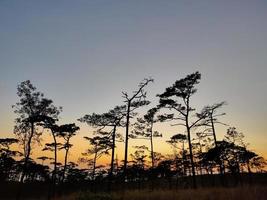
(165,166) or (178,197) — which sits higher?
(165,166)

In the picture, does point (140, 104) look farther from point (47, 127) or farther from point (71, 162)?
point (71, 162)

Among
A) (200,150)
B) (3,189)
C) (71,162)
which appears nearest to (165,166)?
(200,150)

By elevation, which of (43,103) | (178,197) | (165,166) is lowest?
(178,197)

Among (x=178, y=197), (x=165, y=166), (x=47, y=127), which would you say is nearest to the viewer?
(x=178, y=197)

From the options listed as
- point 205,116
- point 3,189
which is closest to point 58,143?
point 205,116

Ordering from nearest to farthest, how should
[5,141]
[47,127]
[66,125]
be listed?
[47,127]
[66,125]
[5,141]

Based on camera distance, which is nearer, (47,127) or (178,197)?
(178,197)

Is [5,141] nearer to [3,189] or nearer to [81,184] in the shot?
A: [3,189]

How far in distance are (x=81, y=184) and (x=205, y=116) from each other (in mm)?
75395

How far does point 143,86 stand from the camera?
2525 cm

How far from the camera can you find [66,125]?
117 feet

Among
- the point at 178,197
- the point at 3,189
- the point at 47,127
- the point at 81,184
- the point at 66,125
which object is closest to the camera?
the point at 178,197

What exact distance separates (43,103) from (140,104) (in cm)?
1245

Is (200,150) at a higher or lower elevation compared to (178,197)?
higher
